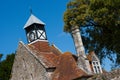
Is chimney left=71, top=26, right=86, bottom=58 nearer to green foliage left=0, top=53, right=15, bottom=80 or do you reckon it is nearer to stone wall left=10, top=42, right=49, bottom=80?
stone wall left=10, top=42, right=49, bottom=80

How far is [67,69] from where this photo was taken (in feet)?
→ 102

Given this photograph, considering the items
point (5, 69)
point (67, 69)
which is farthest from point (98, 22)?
point (5, 69)

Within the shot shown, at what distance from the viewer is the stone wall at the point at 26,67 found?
108 feet

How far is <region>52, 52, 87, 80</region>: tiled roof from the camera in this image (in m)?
30.0

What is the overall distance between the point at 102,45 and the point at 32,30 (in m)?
9.95

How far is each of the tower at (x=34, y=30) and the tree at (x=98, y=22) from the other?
3.66 m

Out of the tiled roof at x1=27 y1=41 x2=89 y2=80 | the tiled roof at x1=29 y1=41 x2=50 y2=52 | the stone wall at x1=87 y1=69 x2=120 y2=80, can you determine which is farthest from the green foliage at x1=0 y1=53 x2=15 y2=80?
the stone wall at x1=87 y1=69 x2=120 y2=80

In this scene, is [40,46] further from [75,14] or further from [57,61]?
[75,14]

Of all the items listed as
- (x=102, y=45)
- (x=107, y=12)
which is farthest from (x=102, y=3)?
(x=102, y=45)

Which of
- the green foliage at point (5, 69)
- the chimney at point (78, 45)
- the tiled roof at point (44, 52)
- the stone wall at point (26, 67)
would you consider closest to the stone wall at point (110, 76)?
the chimney at point (78, 45)

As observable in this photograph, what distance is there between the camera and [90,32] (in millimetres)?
41188

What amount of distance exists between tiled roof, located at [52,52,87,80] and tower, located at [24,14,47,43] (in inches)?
166

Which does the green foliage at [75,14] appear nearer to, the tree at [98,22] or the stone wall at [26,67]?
the tree at [98,22]

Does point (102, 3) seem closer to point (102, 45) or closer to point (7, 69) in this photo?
point (102, 45)
